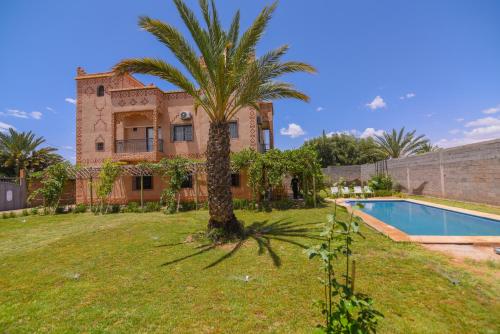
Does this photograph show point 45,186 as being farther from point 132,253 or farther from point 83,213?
point 132,253

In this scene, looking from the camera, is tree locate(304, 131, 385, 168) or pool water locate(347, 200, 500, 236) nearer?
pool water locate(347, 200, 500, 236)

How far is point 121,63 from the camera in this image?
21.8 feet

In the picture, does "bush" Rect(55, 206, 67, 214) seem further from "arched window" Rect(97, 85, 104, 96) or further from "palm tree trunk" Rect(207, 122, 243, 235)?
"palm tree trunk" Rect(207, 122, 243, 235)

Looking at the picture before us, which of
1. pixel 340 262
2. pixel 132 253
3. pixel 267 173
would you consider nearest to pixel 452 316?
pixel 340 262

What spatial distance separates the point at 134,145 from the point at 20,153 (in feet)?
63.0

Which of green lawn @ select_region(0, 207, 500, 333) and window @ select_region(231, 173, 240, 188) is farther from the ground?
window @ select_region(231, 173, 240, 188)

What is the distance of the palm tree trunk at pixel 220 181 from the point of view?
717 cm

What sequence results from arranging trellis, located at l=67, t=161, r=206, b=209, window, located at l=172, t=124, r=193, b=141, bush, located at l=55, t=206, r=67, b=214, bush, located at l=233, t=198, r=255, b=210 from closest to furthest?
bush, located at l=233, t=198, r=255, b=210 < trellis, located at l=67, t=161, r=206, b=209 < bush, located at l=55, t=206, r=67, b=214 < window, located at l=172, t=124, r=193, b=141

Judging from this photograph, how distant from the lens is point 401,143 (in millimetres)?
26641

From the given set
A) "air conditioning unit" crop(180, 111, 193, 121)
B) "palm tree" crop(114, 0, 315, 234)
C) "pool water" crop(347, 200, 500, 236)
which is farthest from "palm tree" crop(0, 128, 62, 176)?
"pool water" crop(347, 200, 500, 236)

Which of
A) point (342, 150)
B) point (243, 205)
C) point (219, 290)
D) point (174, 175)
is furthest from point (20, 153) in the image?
point (342, 150)

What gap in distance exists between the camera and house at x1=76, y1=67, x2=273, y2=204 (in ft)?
53.7

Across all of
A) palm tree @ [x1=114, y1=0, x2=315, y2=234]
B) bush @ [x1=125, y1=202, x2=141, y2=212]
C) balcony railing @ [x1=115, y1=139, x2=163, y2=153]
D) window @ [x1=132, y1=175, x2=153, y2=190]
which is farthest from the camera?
balcony railing @ [x1=115, y1=139, x2=163, y2=153]

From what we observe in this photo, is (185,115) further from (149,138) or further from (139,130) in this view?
(139,130)
